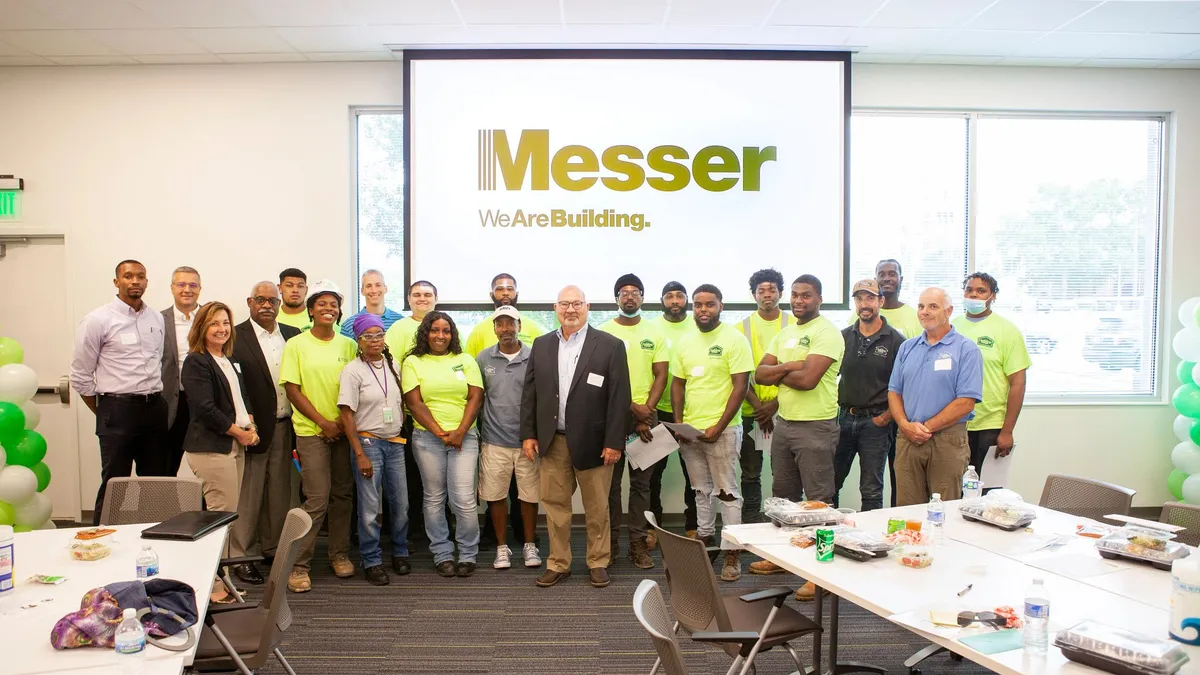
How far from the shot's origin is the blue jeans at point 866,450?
4.98 meters

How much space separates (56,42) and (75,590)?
194 inches

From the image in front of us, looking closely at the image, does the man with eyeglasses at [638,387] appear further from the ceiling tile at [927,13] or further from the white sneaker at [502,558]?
the ceiling tile at [927,13]

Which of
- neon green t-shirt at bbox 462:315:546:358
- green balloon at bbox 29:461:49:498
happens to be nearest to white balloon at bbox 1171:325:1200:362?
neon green t-shirt at bbox 462:315:546:358

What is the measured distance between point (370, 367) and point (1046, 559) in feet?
12.2

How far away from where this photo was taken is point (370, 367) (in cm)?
466

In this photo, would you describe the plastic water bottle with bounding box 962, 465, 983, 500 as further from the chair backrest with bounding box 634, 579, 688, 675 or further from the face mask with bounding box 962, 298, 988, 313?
the chair backrest with bounding box 634, 579, 688, 675

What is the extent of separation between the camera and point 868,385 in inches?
195

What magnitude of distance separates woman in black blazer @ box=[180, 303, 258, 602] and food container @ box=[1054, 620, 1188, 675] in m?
4.00

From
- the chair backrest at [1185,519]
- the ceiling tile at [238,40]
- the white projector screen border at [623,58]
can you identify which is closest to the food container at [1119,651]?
the chair backrest at [1185,519]

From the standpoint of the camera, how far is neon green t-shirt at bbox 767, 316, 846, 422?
177 inches

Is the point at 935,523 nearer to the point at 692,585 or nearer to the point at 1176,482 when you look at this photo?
the point at 692,585

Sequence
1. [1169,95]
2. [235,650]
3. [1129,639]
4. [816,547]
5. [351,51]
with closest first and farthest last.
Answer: [1129,639], [235,650], [816,547], [351,51], [1169,95]

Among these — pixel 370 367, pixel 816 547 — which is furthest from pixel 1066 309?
pixel 370 367

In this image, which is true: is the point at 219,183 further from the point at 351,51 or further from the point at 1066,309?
the point at 1066,309
